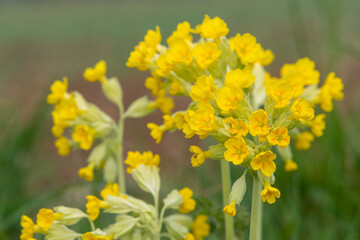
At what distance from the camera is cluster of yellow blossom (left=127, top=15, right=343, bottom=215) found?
60.1 inches

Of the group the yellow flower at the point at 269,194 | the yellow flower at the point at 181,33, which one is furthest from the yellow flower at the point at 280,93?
the yellow flower at the point at 181,33

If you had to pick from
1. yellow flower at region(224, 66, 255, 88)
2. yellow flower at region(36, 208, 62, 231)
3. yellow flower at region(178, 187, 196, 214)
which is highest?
yellow flower at region(224, 66, 255, 88)

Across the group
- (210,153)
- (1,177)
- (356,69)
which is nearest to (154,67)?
(210,153)

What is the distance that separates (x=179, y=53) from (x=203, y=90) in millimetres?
256

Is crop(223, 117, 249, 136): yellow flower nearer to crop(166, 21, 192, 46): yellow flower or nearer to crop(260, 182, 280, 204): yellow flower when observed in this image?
crop(260, 182, 280, 204): yellow flower

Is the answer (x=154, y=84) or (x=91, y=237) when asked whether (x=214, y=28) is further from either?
(x=91, y=237)

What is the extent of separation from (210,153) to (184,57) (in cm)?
37

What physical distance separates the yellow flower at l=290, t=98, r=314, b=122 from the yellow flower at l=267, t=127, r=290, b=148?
6cm

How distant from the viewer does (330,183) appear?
2.70 meters

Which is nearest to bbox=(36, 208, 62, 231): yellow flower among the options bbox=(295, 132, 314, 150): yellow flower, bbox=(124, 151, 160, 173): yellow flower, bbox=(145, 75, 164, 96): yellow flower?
bbox=(124, 151, 160, 173): yellow flower

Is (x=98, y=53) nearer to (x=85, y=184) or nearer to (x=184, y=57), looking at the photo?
(x=85, y=184)

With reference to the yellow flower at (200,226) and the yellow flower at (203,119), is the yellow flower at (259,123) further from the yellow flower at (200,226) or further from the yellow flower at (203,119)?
the yellow flower at (200,226)

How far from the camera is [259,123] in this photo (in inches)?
59.8

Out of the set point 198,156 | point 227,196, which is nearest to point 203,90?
point 198,156
